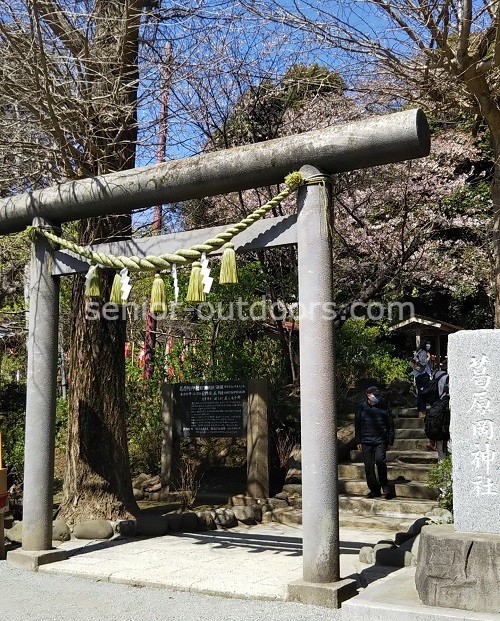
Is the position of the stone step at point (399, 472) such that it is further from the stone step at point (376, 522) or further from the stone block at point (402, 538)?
the stone block at point (402, 538)

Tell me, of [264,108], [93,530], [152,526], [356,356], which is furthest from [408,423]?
[264,108]

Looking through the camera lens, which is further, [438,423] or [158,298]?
[438,423]

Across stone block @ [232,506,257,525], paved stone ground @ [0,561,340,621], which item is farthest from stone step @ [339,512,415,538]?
paved stone ground @ [0,561,340,621]

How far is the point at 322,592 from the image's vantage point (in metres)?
5.34

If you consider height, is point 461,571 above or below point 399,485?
above

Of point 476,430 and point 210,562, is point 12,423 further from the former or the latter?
point 476,430

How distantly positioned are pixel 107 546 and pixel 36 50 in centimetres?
581

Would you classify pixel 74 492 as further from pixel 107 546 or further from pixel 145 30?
pixel 145 30

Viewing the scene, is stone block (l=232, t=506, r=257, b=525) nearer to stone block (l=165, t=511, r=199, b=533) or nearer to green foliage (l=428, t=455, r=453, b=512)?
stone block (l=165, t=511, r=199, b=533)

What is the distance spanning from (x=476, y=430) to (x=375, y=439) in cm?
545

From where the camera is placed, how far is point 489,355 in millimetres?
4875

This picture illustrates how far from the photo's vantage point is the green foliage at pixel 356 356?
52.3ft

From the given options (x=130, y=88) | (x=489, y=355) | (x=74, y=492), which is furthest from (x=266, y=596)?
(x=130, y=88)

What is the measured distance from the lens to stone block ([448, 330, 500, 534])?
4789 millimetres
